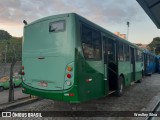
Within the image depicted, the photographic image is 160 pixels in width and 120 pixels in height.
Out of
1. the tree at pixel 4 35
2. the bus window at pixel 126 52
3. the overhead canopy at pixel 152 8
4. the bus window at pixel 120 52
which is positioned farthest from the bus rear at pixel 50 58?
the tree at pixel 4 35

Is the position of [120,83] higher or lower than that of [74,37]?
lower

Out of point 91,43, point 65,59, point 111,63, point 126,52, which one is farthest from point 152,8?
point 126,52

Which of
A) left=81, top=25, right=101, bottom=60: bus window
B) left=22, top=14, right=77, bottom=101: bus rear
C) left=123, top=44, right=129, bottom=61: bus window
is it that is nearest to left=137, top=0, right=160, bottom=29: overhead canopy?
left=81, top=25, right=101, bottom=60: bus window

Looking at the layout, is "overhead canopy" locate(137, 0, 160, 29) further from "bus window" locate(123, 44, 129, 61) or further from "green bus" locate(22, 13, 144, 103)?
"bus window" locate(123, 44, 129, 61)

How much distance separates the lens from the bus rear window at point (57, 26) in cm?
623

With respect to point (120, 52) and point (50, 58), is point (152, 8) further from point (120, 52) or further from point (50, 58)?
point (120, 52)

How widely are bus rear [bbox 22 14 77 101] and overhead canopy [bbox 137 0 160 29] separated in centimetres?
217

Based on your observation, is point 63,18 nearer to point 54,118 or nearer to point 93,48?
point 93,48

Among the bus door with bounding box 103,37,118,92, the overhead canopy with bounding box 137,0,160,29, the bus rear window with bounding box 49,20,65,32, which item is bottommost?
the bus door with bounding box 103,37,118,92

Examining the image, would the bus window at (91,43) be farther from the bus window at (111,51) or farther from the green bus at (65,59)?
the bus window at (111,51)

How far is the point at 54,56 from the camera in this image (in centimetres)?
630

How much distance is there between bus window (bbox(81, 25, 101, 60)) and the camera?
6293mm

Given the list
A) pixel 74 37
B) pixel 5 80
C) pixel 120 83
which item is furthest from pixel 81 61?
pixel 5 80

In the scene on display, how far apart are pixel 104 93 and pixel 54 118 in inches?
88.6
